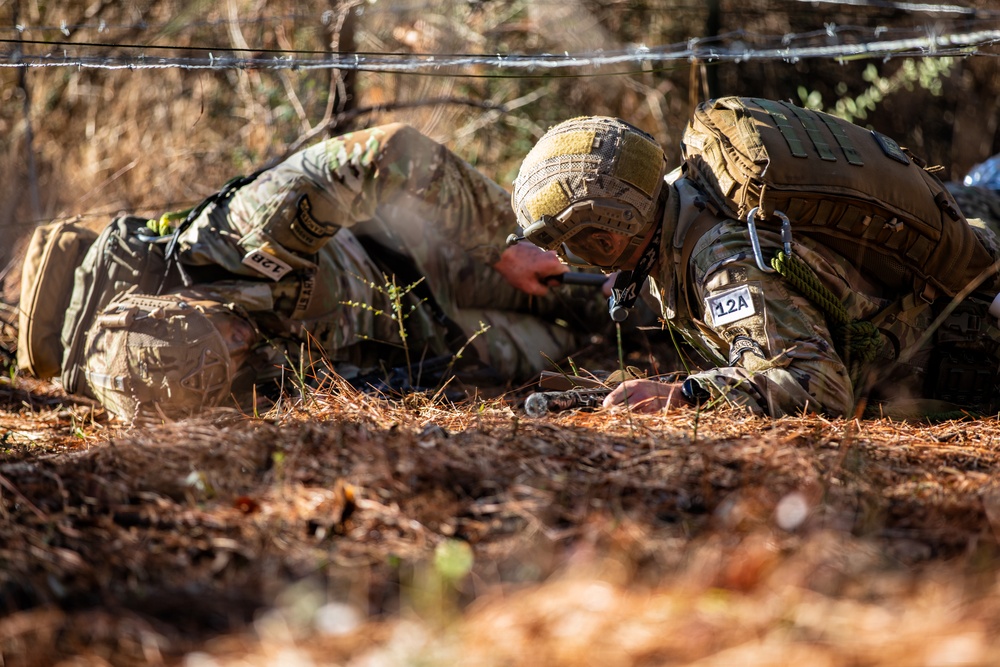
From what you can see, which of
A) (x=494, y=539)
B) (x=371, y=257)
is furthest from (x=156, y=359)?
(x=494, y=539)

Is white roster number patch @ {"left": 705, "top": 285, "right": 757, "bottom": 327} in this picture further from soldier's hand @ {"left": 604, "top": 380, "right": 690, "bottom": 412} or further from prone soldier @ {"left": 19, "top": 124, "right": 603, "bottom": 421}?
prone soldier @ {"left": 19, "top": 124, "right": 603, "bottom": 421}

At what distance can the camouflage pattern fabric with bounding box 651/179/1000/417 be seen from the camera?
9.64ft

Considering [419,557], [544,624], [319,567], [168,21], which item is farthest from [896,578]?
[168,21]

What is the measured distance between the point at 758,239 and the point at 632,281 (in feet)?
1.88

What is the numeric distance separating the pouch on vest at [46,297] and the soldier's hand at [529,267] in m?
2.13

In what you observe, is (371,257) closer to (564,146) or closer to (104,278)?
(104,278)

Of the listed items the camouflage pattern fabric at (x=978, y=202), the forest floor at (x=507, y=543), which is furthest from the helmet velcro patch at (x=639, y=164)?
the camouflage pattern fabric at (x=978, y=202)

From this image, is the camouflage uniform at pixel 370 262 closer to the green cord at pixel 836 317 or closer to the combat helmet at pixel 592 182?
the combat helmet at pixel 592 182

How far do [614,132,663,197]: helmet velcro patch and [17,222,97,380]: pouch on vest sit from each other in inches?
112

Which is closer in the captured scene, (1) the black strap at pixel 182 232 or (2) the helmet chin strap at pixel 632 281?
(2) the helmet chin strap at pixel 632 281

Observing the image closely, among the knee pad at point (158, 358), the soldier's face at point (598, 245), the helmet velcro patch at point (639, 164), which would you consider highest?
the helmet velcro patch at point (639, 164)

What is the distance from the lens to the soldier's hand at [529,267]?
487 centimetres

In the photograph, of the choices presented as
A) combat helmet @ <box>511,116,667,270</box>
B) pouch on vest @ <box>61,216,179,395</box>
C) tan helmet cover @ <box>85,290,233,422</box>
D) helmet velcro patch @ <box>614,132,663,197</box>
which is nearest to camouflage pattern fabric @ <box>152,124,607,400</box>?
pouch on vest @ <box>61,216,179,395</box>

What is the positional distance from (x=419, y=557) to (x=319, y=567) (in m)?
0.21
